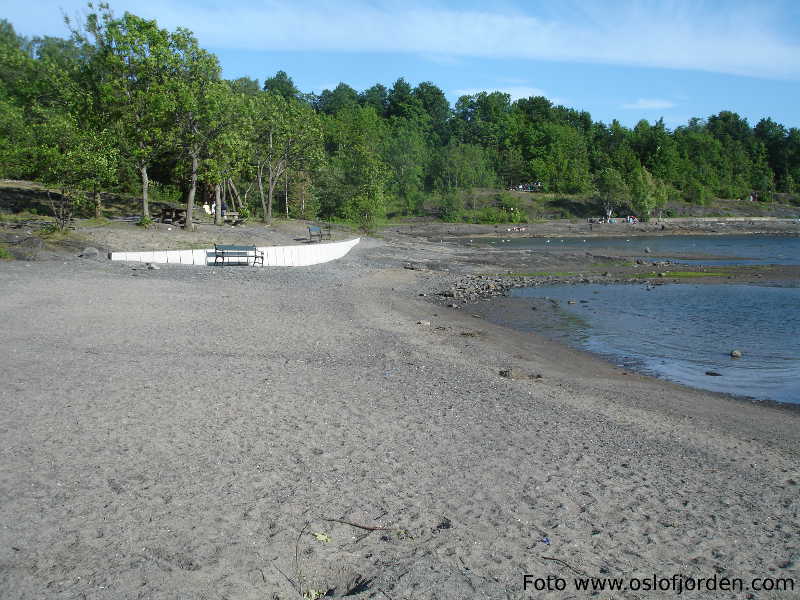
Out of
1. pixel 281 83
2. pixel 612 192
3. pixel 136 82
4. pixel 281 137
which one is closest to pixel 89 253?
pixel 136 82

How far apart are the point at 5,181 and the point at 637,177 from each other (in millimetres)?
102808

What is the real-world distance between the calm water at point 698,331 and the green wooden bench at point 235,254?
1308 cm

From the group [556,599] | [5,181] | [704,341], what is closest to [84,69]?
[5,181]

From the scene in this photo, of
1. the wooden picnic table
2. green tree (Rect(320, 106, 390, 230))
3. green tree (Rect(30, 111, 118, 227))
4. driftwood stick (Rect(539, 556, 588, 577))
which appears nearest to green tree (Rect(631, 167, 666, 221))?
green tree (Rect(320, 106, 390, 230))

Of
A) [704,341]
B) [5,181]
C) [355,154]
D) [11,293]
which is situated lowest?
[704,341]

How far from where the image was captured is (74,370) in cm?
1105

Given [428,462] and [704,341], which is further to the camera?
[704,341]

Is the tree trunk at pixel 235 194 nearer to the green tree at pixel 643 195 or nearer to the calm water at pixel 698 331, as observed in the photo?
the calm water at pixel 698 331

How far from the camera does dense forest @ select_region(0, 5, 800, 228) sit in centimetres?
3506

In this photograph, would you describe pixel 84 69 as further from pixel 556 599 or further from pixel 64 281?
pixel 556 599

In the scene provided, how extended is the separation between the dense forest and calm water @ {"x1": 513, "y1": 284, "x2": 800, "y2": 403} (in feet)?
72.2

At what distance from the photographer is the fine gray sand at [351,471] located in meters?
5.51

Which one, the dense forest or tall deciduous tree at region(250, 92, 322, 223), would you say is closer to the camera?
the dense forest

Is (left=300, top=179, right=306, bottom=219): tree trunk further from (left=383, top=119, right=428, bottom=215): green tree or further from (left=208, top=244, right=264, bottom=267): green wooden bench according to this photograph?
(left=383, top=119, right=428, bottom=215): green tree
